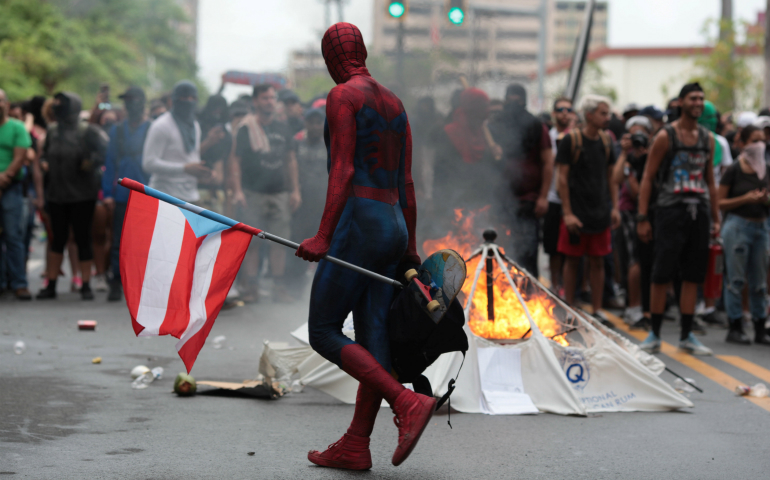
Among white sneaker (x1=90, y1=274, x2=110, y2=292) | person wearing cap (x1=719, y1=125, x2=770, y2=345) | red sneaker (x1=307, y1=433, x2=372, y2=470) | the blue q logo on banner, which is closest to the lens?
red sneaker (x1=307, y1=433, x2=372, y2=470)

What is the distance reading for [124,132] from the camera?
1012 centimetres

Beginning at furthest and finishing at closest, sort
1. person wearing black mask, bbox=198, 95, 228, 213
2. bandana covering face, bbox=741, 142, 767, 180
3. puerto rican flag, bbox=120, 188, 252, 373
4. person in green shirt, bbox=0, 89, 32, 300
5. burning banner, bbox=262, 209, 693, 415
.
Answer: person wearing black mask, bbox=198, 95, 228, 213 → person in green shirt, bbox=0, 89, 32, 300 → bandana covering face, bbox=741, 142, 767, 180 → burning banner, bbox=262, 209, 693, 415 → puerto rican flag, bbox=120, 188, 252, 373

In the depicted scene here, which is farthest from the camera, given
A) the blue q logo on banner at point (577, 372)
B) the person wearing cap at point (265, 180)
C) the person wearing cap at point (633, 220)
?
the person wearing cap at point (265, 180)

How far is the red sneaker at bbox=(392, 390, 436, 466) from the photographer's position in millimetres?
3643

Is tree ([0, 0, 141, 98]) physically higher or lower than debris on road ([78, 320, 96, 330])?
higher

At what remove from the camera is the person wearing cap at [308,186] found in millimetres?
10688

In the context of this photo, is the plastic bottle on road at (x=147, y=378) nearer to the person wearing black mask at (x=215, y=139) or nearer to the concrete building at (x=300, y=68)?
the person wearing black mask at (x=215, y=139)

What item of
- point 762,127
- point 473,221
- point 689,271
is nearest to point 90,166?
point 473,221

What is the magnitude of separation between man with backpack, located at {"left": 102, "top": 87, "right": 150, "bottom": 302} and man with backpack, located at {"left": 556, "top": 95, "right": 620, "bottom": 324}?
4.58m

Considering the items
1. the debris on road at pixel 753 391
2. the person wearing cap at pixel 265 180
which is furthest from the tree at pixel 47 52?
the debris on road at pixel 753 391

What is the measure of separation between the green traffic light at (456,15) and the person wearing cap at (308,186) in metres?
2.15

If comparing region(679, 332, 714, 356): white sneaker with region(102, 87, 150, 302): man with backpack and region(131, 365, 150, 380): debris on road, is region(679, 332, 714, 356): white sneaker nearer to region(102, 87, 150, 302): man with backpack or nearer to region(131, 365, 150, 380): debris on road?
region(131, 365, 150, 380): debris on road

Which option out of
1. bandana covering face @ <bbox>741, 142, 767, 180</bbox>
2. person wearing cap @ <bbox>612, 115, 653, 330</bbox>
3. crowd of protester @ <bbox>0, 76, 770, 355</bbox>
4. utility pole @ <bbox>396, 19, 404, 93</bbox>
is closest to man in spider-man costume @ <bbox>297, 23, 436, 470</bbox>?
crowd of protester @ <bbox>0, 76, 770, 355</bbox>

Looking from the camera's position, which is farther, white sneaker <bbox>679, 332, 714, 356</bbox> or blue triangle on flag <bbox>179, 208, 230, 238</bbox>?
white sneaker <bbox>679, 332, 714, 356</bbox>
